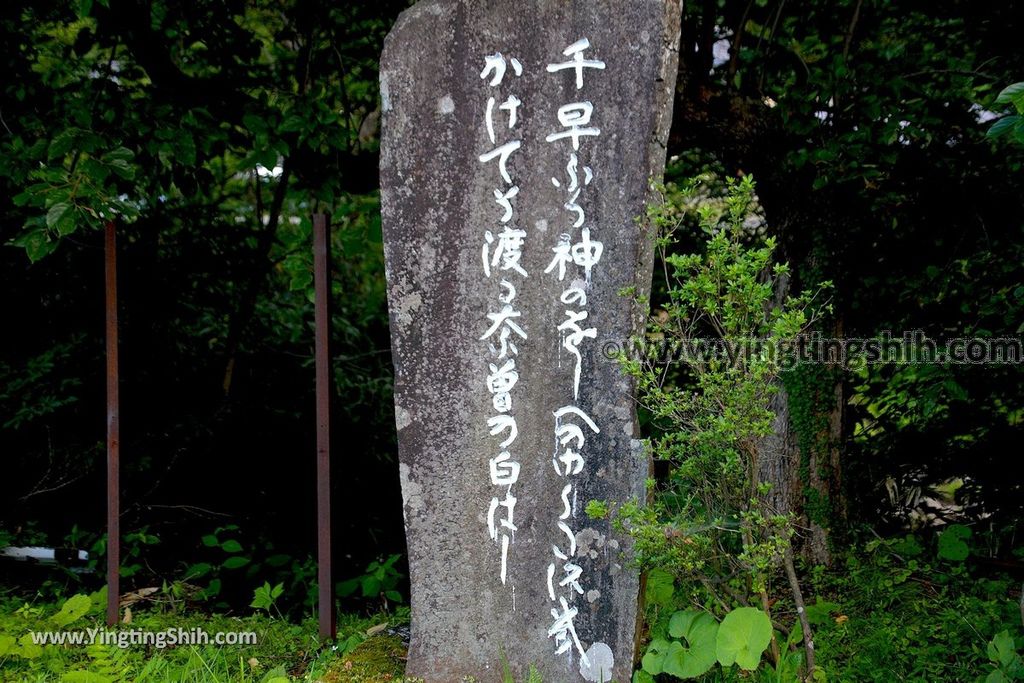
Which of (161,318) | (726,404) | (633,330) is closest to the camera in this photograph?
(726,404)

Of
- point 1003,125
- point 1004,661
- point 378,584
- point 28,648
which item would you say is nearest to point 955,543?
point 1004,661

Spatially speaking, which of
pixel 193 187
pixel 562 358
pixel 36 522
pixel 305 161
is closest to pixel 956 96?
pixel 562 358

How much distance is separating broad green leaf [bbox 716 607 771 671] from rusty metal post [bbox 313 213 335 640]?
1671 millimetres

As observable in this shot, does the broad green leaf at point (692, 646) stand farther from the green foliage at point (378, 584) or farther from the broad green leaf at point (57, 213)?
the broad green leaf at point (57, 213)

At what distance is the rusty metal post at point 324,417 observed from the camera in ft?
12.0

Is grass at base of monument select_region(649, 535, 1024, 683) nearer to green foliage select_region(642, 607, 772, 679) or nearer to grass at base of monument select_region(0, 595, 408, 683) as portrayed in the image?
green foliage select_region(642, 607, 772, 679)

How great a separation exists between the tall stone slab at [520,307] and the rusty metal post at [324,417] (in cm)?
65

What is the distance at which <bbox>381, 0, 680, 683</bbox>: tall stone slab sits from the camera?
293 centimetres

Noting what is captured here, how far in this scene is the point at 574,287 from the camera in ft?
9.78

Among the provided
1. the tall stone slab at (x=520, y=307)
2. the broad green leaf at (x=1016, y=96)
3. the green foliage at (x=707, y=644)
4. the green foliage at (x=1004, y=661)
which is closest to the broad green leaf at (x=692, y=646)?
the green foliage at (x=707, y=644)

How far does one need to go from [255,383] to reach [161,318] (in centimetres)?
68

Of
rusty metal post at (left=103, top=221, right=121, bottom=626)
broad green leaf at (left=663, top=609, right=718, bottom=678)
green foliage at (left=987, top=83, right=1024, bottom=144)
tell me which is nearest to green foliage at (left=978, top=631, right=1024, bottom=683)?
broad green leaf at (left=663, top=609, right=718, bottom=678)

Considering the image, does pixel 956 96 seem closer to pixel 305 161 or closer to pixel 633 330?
pixel 633 330

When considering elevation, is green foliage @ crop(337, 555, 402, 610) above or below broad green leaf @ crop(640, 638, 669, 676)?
below
